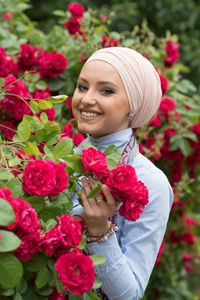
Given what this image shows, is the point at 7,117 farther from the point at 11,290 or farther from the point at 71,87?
the point at 11,290

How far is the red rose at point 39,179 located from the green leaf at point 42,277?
0.70ft

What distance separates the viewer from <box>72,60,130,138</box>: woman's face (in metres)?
1.58

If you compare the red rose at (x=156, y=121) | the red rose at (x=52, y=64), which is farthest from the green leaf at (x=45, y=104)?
the red rose at (x=156, y=121)

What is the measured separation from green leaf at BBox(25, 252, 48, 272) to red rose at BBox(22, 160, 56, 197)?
0.18 meters

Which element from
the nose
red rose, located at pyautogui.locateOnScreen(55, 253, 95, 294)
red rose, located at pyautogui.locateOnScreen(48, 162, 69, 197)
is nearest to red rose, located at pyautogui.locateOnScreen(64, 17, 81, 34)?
the nose

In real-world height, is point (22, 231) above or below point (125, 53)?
below

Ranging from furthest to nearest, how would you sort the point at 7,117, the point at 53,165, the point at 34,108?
1. the point at 7,117
2. the point at 34,108
3. the point at 53,165

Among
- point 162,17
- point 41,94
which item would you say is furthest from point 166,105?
point 162,17

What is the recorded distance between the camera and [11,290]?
1.08m

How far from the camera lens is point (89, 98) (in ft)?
5.17

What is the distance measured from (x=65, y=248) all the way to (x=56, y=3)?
17.6ft

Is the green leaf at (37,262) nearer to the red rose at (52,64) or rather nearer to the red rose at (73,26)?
the red rose at (52,64)

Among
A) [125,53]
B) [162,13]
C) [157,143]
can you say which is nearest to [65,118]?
[157,143]

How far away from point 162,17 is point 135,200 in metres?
4.88
